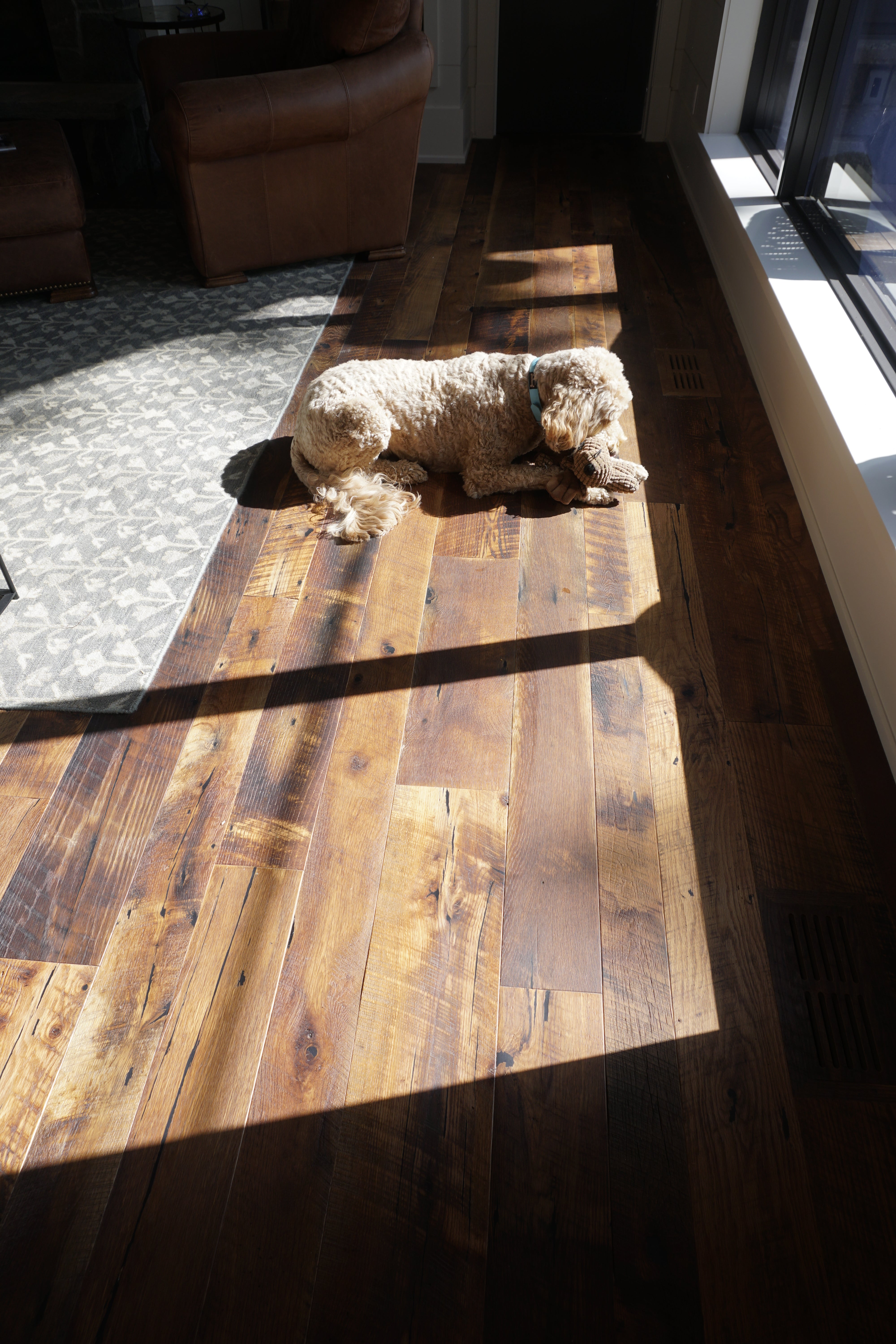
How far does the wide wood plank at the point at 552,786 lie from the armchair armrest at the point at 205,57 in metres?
2.82

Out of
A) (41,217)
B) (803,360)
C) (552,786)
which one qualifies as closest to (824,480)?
(803,360)

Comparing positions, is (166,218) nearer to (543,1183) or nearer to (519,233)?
(519,233)

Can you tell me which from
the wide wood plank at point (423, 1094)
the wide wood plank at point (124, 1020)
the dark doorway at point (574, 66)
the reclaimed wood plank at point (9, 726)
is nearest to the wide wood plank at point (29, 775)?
the reclaimed wood plank at point (9, 726)

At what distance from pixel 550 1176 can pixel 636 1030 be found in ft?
0.76

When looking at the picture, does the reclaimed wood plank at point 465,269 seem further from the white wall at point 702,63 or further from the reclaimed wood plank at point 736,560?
the white wall at point 702,63

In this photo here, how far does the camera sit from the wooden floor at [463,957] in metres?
0.98

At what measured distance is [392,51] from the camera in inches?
120

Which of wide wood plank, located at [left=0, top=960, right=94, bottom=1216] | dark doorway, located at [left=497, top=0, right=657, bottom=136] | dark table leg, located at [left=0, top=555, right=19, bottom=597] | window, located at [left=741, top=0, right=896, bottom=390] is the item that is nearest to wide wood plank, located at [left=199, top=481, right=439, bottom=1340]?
wide wood plank, located at [left=0, top=960, right=94, bottom=1216]

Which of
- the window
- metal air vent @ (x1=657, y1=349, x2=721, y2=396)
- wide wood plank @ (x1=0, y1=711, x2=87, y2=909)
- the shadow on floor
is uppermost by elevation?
the window

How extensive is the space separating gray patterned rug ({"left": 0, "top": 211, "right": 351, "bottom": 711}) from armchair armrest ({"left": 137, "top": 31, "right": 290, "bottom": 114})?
0.60 metres

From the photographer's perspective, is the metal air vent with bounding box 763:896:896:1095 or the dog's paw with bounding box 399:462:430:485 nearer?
the metal air vent with bounding box 763:896:896:1095

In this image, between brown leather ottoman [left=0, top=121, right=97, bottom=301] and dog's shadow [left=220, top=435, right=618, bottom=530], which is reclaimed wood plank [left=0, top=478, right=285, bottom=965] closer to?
dog's shadow [left=220, top=435, right=618, bottom=530]

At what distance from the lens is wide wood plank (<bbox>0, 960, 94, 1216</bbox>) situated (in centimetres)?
109

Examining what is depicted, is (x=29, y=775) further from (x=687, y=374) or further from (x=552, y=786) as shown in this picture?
(x=687, y=374)
